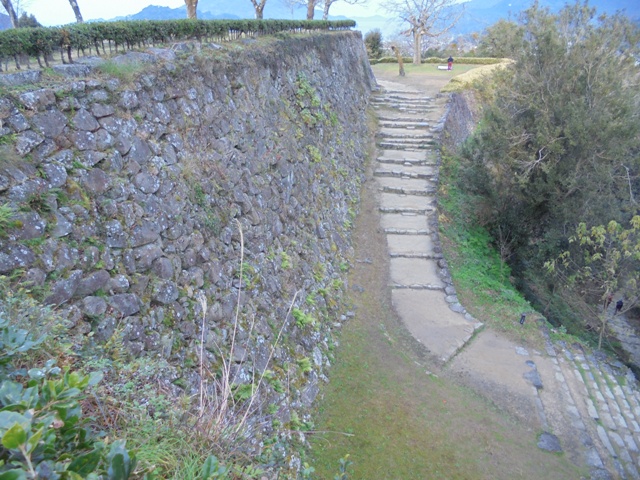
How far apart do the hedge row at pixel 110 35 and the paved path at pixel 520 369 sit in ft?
21.4

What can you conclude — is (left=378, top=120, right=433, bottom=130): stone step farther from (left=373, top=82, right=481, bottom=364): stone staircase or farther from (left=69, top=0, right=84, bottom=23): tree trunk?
(left=69, top=0, right=84, bottom=23): tree trunk

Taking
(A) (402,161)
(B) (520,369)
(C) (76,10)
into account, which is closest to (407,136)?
(A) (402,161)

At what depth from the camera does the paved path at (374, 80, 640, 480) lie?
664cm

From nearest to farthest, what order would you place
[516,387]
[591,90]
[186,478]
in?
[186,478] → [516,387] → [591,90]

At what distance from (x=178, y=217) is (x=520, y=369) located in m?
6.75

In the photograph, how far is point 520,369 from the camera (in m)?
7.93

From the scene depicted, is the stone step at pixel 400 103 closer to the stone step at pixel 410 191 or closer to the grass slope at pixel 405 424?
the stone step at pixel 410 191

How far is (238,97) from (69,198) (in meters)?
4.13

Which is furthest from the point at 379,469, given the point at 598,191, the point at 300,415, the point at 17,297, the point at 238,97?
the point at 598,191

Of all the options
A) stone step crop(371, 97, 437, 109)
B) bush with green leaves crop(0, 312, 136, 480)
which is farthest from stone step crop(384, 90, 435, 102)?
bush with green leaves crop(0, 312, 136, 480)

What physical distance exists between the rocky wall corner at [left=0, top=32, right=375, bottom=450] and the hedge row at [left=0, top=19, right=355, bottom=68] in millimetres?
524

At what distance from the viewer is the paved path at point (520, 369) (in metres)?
6.64

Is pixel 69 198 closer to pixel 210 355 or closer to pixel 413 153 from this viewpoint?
pixel 210 355

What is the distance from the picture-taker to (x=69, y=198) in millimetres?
4203
